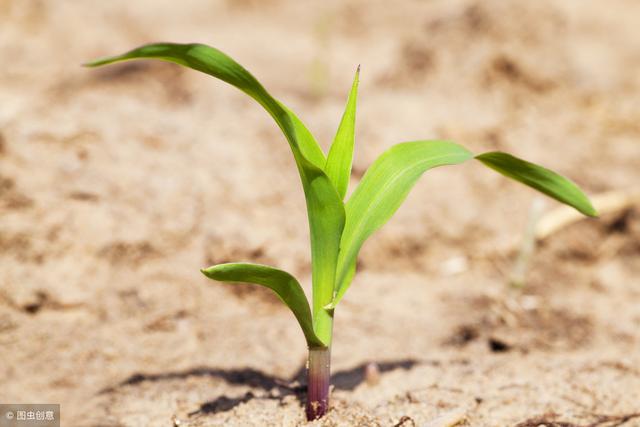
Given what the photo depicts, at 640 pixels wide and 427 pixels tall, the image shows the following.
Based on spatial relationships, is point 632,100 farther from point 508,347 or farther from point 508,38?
point 508,347

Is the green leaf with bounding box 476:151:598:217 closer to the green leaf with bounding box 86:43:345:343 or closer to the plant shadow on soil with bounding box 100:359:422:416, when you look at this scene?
the green leaf with bounding box 86:43:345:343

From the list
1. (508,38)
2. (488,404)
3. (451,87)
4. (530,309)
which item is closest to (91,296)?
(488,404)

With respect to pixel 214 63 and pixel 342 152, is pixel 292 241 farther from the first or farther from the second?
pixel 214 63

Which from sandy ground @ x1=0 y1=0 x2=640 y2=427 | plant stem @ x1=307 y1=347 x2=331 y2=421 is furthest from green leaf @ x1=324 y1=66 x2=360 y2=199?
sandy ground @ x1=0 y1=0 x2=640 y2=427

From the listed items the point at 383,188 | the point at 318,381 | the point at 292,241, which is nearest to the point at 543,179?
the point at 383,188

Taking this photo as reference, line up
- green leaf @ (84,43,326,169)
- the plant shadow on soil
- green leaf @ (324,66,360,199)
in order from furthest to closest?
the plant shadow on soil
green leaf @ (324,66,360,199)
green leaf @ (84,43,326,169)
